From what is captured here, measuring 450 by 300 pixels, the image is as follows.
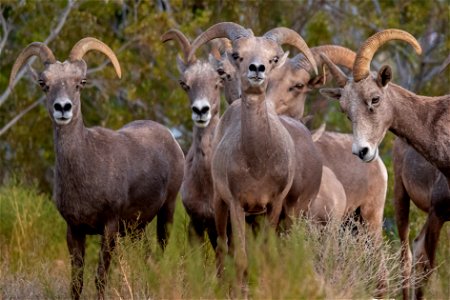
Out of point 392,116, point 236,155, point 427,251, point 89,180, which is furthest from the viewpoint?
point 427,251

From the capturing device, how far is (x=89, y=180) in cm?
1179

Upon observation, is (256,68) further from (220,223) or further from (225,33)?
(220,223)

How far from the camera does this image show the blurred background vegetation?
20.3 metres

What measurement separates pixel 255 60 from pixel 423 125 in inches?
58.5

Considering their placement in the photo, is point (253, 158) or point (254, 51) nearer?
point (253, 158)

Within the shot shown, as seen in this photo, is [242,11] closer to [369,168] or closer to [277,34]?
[369,168]

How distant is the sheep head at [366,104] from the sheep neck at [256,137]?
69 centimetres

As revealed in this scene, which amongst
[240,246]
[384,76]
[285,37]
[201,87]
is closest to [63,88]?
[201,87]

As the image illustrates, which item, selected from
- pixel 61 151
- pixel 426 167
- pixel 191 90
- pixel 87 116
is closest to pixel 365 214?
pixel 426 167

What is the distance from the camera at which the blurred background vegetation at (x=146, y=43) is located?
2030 cm

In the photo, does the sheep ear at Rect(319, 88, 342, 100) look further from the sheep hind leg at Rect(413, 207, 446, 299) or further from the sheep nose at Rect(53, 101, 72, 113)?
the sheep nose at Rect(53, 101, 72, 113)

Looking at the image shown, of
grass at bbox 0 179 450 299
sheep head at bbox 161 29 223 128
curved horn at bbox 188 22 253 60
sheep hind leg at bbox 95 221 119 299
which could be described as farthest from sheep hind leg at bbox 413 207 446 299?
sheep hind leg at bbox 95 221 119 299

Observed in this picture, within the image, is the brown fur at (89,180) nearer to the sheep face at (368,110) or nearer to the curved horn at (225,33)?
the curved horn at (225,33)

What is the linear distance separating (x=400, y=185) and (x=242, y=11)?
29.4 feet
